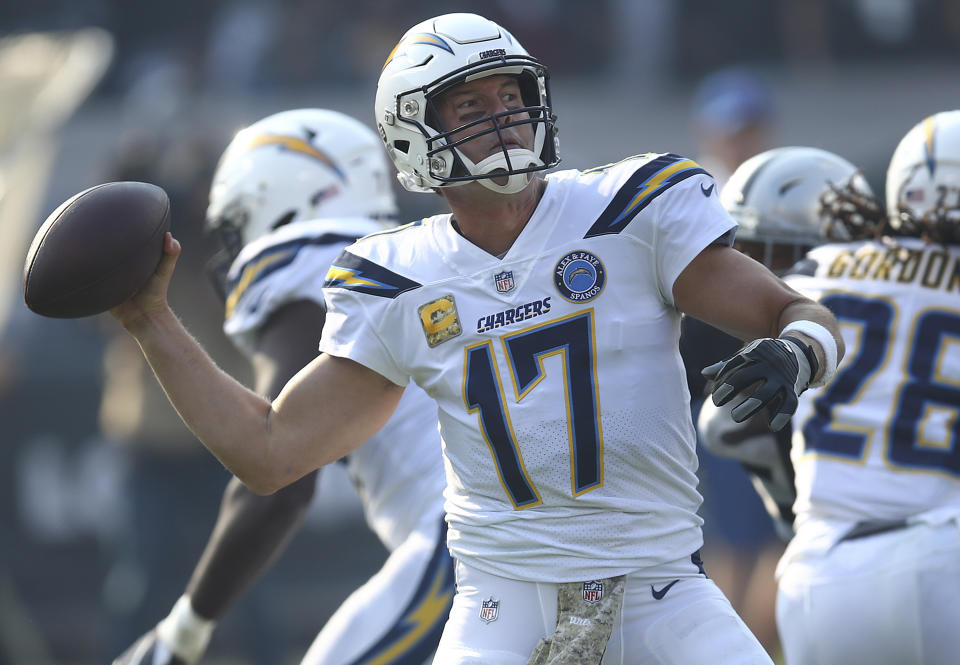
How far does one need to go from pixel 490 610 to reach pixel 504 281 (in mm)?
644

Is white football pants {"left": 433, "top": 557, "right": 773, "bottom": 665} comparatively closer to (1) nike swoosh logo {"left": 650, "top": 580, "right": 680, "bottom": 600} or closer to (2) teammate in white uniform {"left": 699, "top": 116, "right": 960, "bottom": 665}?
(1) nike swoosh logo {"left": 650, "top": 580, "right": 680, "bottom": 600}

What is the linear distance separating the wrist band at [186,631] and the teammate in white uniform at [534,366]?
3.43 feet

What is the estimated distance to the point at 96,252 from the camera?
270 cm

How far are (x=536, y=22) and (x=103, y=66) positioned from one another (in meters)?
3.53

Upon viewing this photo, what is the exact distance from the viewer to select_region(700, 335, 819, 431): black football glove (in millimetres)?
2352

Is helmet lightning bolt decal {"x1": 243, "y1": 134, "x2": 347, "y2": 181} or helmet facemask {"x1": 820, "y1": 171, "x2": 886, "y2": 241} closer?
helmet facemask {"x1": 820, "y1": 171, "x2": 886, "y2": 241}

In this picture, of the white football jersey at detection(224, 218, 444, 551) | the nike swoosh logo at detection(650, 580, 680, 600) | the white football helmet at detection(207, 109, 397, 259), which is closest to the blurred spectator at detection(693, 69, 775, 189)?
the white football helmet at detection(207, 109, 397, 259)

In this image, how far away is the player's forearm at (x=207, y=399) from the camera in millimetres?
2771

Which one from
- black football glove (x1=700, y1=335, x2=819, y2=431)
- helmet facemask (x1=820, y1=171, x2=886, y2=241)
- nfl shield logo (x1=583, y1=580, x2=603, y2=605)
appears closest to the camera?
black football glove (x1=700, y1=335, x2=819, y2=431)

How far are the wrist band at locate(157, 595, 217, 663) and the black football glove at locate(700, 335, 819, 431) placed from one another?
1.88m

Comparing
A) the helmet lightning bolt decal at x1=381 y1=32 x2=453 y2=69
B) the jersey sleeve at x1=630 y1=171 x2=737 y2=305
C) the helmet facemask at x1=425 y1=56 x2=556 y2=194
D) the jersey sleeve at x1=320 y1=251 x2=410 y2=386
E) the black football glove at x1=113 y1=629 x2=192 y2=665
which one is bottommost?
the black football glove at x1=113 y1=629 x2=192 y2=665

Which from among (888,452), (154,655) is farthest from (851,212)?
(154,655)

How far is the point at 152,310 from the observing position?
2.78 metres

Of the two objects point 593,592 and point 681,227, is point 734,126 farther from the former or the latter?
point 593,592
